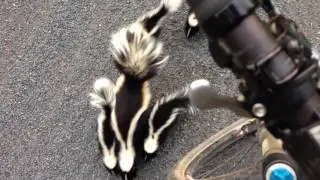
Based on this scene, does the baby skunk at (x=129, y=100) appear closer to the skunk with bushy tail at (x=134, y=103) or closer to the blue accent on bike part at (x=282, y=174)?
the skunk with bushy tail at (x=134, y=103)

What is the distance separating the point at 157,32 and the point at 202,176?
0.94ft

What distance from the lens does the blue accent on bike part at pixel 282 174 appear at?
544 millimetres

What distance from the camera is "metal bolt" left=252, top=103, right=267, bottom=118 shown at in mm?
462

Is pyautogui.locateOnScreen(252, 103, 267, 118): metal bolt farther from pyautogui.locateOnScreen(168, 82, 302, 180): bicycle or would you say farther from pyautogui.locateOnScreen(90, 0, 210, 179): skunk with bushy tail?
pyautogui.locateOnScreen(90, 0, 210, 179): skunk with bushy tail

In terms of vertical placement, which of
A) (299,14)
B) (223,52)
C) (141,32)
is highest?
(223,52)

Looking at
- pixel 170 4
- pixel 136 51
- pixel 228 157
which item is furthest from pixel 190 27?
pixel 228 157

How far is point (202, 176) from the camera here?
2.91 ft

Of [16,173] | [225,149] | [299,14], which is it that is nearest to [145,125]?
[225,149]

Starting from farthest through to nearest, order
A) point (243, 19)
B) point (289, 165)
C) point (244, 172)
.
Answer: point (244, 172) < point (289, 165) < point (243, 19)

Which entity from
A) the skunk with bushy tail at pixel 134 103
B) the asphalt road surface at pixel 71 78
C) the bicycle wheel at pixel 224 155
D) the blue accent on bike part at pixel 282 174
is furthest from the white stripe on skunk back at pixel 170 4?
the blue accent on bike part at pixel 282 174

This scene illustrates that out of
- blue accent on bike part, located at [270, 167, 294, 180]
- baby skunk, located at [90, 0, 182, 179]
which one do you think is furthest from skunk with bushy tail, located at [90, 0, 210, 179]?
blue accent on bike part, located at [270, 167, 294, 180]

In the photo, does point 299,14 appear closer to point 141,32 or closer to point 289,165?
point 141,32

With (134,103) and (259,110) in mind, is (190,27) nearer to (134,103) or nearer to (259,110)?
(134,103)

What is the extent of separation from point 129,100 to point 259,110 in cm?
53
